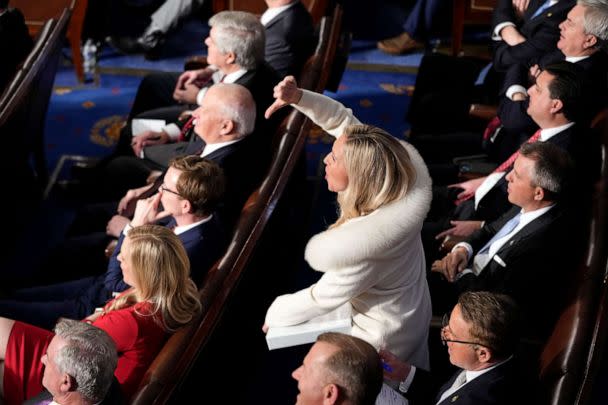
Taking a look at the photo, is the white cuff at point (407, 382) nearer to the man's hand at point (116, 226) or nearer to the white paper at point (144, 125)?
the man's hand at point (116, 226)

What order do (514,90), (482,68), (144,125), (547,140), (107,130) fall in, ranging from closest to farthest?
(547,140)
(514,90)
(144,125)
(482,68)
(107,130)

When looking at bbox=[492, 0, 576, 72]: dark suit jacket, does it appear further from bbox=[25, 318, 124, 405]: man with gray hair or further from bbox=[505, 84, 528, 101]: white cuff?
bbox=[25, 318, 124, 405]: man with gray hair

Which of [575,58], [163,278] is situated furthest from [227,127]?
[575,58]

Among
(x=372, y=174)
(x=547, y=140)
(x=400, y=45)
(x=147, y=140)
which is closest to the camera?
(x=372, y=174)

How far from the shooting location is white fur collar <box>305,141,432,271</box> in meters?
2.18

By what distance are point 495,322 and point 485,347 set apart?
67 millimetres

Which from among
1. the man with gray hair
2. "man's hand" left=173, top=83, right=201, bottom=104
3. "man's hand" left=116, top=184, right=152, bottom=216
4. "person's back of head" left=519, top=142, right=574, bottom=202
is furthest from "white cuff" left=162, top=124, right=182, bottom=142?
the man with gray hair

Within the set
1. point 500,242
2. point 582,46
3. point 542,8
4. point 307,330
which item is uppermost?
point 582,46

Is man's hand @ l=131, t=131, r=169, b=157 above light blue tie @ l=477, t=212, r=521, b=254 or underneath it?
underneath

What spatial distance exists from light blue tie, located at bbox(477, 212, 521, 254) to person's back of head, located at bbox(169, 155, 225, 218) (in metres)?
0.93

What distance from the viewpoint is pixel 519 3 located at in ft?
13.9

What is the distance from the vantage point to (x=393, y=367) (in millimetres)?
2330

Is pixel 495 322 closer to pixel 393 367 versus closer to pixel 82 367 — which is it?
pixel 393 367

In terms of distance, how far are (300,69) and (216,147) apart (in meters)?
1.00
